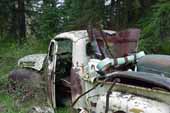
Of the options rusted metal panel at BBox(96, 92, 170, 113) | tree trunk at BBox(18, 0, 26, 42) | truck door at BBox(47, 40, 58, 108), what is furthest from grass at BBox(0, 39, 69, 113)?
rusted metal panel at BBox(96, 92, 170, 113)

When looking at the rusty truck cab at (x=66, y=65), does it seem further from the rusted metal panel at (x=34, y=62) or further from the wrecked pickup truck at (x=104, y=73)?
the rusted metal panel at (x=34, y=62)

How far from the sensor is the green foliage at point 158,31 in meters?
10.5

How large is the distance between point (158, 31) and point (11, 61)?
20.4ft

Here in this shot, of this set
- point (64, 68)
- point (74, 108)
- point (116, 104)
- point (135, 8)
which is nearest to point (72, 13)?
point (135, 8)

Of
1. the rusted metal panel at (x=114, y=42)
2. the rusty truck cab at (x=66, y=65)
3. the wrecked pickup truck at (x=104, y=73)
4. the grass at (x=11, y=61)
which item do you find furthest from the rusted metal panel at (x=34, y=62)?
the rusted metal panel at (x=114, y=42)

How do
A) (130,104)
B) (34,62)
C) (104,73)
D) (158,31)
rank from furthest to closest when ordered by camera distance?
1. (158,31)
2. (34,62)
3. (104,73)
4. (130,104)

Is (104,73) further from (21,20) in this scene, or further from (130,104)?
(21,20)

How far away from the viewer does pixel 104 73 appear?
7.25 m

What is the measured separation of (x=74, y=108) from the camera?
26.2 ft

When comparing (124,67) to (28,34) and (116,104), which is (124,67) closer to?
(116,104)

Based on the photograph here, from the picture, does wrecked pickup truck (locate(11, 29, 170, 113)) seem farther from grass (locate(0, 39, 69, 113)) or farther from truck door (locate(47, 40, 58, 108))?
grass (locate(0, 39, 69, 113))

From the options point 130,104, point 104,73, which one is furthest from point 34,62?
point 130,104

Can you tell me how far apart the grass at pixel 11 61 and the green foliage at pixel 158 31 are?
142 inches

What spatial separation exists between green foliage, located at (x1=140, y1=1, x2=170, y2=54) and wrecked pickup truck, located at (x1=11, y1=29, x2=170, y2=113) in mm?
2749
